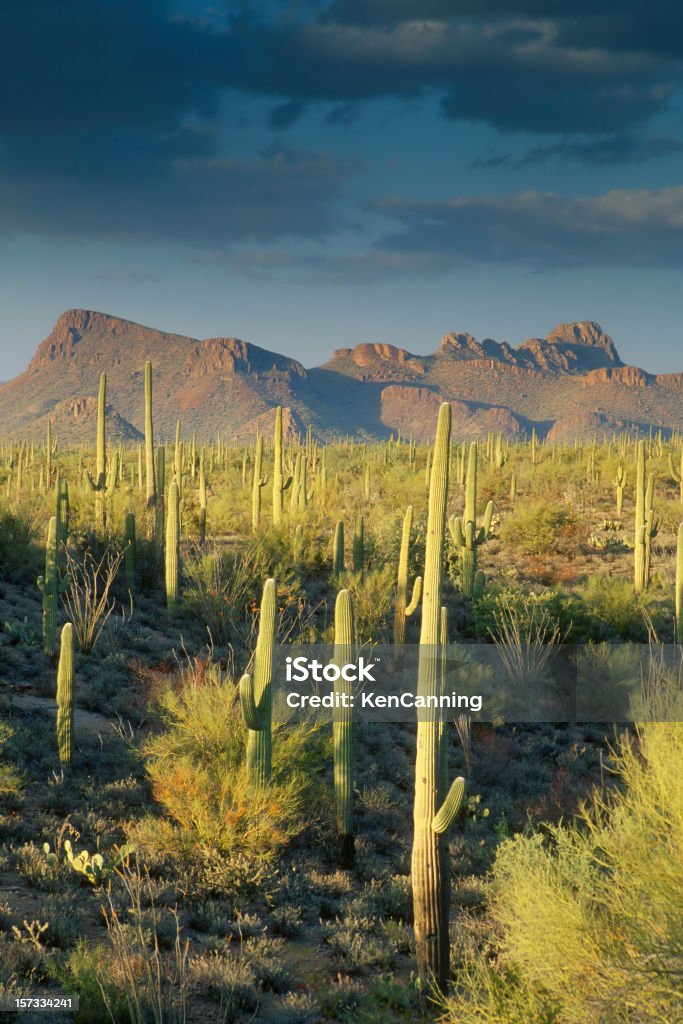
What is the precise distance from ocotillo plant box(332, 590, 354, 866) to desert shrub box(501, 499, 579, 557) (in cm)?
1432

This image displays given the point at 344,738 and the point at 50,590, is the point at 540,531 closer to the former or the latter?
the point at 50,590

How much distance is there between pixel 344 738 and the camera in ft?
24.6

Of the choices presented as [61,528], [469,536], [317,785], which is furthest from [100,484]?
[317,785]

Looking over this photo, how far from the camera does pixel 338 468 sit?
114 feet

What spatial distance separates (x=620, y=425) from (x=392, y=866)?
14880 cm

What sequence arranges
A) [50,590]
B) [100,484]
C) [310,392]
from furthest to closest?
1. [310,392]
2. [100,484]
3. [50,590]

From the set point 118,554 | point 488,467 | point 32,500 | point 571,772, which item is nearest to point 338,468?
point 488,467

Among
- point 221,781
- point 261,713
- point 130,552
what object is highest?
point 130,552

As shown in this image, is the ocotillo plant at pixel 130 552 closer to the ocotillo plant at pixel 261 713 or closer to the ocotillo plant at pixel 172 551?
the ocotillo plant at pixel 172 551

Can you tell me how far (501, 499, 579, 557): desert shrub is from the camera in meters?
21.2

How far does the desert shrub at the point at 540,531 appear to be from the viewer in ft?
69.7

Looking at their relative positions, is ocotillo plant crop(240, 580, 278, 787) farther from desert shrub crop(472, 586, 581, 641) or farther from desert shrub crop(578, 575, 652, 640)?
desert shrub crop(578, 575, 652, 640)

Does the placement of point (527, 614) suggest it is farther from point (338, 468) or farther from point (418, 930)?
point (338, 468)

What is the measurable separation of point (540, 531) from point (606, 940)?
18170 millimetres
